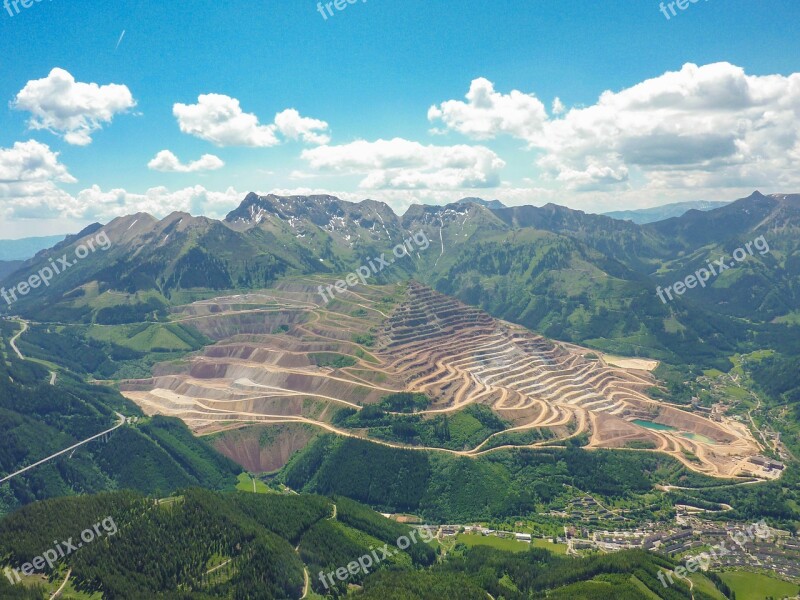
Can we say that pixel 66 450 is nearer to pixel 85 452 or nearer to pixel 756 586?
pixel 85 452

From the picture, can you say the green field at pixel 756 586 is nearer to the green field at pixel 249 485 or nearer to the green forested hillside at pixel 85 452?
the green field at pixel 249 485

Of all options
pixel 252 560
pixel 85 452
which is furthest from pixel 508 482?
pixel 85 452

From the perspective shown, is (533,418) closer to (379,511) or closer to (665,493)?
(665,493)

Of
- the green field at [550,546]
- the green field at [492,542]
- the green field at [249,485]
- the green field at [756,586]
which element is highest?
the green field at [249,485]

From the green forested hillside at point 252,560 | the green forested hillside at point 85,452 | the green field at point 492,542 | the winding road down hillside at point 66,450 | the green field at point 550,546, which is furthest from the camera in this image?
the green forested hillside at point 85,452

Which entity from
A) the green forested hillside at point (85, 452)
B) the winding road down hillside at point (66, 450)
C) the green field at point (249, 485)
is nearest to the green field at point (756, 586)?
the green field at point (249, 485)

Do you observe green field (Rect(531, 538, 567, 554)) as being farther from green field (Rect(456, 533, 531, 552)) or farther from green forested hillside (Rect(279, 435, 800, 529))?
green forested hillside (Rect(279, 435, 800, 529))

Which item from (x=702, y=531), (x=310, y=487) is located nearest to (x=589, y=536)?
(x=702, y=531)

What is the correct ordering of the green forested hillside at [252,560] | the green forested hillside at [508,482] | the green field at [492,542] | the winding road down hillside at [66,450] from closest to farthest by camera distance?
1. the green forested hillside at [252,560]
2. the green field at [492,542]
3. the green forested hillside at [508,482]
4. the winding road down hillside at [66,450]
